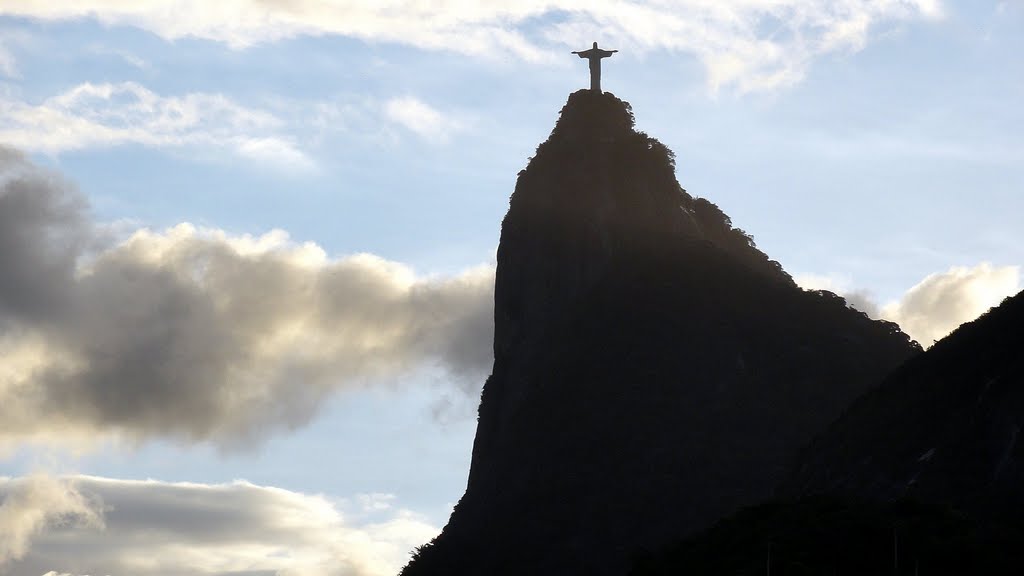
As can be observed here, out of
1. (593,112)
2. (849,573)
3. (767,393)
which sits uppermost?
(593,112)

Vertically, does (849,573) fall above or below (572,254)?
below

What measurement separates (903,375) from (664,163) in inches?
2518

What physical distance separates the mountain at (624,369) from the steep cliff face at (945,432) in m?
18.6

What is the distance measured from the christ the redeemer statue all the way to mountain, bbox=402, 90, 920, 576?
1.13 meters

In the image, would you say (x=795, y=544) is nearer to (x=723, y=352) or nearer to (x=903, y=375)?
(x=903, y=375)

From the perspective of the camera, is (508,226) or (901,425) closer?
(901,425)

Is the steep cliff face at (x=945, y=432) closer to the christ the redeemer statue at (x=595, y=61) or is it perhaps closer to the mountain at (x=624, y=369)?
the mountain at (x=624, y=369)

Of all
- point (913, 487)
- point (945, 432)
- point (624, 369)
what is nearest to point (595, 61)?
point (624, 369)

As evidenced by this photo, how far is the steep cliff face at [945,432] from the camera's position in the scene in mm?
112062

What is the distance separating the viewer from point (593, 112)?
7687 inches

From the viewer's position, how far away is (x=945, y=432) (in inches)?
4786

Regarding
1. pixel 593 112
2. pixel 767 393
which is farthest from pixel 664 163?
pixel 767 393

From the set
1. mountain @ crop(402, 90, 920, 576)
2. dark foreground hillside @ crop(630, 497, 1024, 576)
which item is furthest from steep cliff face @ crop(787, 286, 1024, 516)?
mountain @ crop(402, 90, 920, 576)

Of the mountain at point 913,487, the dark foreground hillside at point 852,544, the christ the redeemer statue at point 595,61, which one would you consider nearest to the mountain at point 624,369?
the christ the redeemer statue at point 595,61
